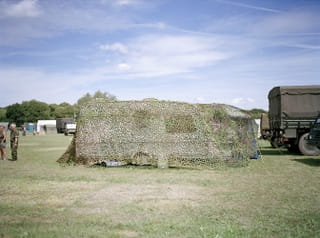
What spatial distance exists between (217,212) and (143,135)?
7230mm

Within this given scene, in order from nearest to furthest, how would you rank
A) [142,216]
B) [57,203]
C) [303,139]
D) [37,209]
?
[142,216] < [37,209] < [57,203] < [303,139]

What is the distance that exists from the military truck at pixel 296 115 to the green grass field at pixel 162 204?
16.8 feet

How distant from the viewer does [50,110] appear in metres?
118

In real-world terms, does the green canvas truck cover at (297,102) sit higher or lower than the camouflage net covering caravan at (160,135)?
higher

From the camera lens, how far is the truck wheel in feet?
53.6

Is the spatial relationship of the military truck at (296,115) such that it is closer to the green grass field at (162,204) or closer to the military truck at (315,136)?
the military truck at (315,136)

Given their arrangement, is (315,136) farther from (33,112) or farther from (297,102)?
(33,112)

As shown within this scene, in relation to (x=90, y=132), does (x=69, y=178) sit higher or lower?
lower

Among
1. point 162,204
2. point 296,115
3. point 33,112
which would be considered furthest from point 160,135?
point 33,112

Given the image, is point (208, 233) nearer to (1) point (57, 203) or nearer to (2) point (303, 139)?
(1) point (57, 203)

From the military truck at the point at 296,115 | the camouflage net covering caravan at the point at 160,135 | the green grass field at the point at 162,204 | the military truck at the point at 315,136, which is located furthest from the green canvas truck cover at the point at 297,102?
the green grass field at the point at 162,204

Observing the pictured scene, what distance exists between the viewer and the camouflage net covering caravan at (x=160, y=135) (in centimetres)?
1288

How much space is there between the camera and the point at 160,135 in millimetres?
13219

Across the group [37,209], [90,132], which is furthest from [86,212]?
[90,132]
